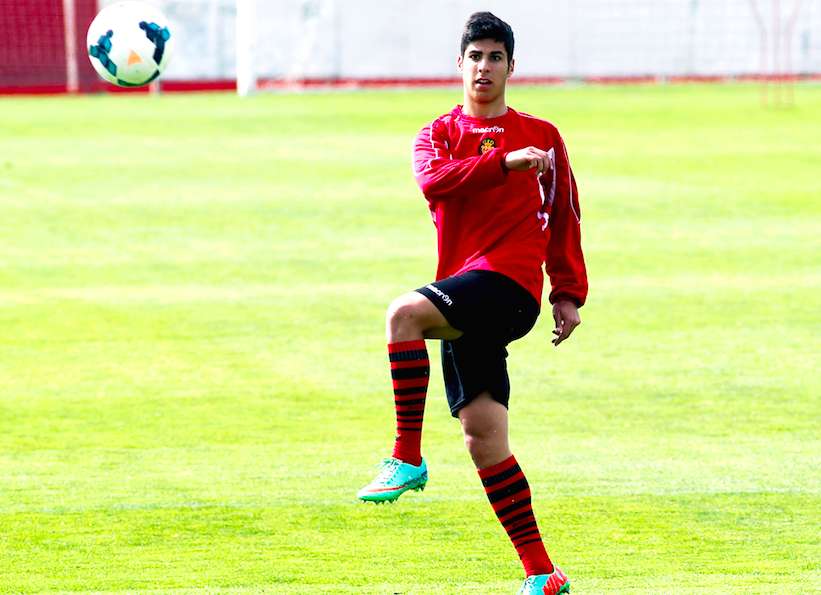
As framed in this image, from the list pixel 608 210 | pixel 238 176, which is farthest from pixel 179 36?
pixel 608 210

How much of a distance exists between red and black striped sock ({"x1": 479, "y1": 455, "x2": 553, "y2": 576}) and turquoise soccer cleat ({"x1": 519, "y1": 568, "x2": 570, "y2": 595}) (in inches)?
0.8

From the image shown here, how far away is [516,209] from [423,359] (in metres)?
0.66

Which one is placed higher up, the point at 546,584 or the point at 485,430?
the point at 485,430

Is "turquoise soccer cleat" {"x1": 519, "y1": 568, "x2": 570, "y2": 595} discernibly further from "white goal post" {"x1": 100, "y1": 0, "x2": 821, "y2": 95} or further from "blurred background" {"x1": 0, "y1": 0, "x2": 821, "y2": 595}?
"white goal post" {"x1": 100, "y1": 0, "x2": 821, "y2": 95}

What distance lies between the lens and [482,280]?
18.4ft

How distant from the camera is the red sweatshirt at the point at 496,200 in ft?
18.5

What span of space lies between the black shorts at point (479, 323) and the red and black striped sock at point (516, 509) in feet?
0.87

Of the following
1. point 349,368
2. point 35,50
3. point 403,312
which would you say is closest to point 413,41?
point 35,50

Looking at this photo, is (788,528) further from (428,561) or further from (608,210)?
(608,210)

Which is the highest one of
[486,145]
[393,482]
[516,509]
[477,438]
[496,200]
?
[486,145]

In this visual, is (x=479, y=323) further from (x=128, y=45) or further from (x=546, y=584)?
(x=128, y=45)

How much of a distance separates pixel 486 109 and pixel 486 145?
0.14 m

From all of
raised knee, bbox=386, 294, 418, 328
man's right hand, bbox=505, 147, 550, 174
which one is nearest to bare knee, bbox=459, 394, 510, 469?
raised knee, bbox=386, 294, 418, 328

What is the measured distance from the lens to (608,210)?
58.1ft
